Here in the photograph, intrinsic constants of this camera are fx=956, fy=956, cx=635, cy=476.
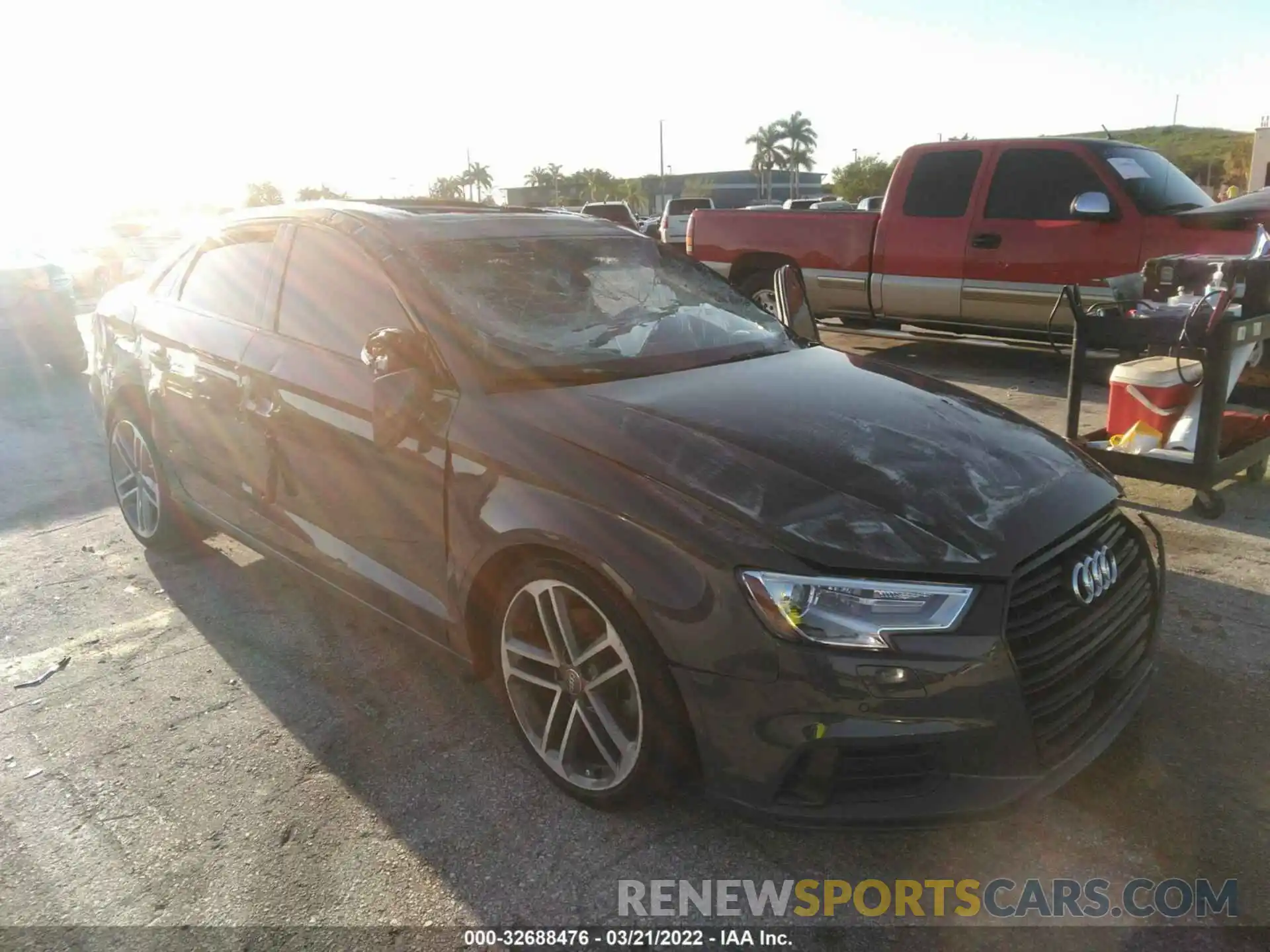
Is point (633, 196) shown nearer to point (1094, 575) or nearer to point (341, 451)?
point (341, 451)

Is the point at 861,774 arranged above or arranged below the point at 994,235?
→ below

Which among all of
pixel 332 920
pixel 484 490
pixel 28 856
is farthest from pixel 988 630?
pixel 28 856

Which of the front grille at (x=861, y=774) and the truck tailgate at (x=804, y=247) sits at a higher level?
the truck tailgate at (x=804, y=247)

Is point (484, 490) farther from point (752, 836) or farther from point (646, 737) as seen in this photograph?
point (752, 836)

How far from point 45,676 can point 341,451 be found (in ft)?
5.32

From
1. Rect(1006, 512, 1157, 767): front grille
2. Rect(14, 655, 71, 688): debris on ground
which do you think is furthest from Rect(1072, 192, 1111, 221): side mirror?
Rect(14, 655, 71, 688): debris on ground

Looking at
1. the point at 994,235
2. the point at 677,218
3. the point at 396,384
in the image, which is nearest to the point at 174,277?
the point at 396,384

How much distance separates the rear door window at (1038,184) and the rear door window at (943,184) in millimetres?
236

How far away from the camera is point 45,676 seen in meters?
3.69

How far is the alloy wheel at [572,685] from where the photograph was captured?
8.25 feet

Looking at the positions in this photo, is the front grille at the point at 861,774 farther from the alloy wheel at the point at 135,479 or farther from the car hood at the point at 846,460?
the alloy wheel at the point at 135,479

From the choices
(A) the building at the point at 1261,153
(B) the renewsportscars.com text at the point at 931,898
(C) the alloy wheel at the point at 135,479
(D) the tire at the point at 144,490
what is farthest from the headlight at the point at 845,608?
Result: (A) the building at the point at 1261,153

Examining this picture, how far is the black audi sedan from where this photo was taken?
2182 millimetres

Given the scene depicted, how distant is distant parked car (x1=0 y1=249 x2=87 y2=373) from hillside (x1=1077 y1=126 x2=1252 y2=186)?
20.7m
